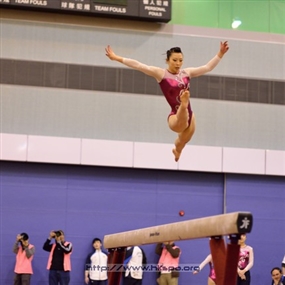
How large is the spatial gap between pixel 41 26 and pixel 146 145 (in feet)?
13.2

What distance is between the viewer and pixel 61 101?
15234 mm

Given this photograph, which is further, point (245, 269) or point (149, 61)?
point (149, 61)

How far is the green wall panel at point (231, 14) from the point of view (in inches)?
632

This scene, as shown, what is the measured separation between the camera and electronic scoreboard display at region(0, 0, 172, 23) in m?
14.8

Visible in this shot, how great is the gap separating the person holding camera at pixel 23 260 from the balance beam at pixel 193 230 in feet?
19.6

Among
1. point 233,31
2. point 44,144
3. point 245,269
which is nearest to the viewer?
point 245,269

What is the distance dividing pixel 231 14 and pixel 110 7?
3.42m

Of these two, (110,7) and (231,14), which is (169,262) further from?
(231,14)

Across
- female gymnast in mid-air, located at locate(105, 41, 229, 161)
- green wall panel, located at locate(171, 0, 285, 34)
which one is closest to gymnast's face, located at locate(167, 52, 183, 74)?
female gymnast in mid-air, located at locate(105, 41, 229, 161)

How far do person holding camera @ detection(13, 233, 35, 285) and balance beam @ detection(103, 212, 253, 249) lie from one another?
235 inches

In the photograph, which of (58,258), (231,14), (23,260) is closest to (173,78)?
(58,258)

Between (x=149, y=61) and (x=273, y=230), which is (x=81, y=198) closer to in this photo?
(x=149, y=61)

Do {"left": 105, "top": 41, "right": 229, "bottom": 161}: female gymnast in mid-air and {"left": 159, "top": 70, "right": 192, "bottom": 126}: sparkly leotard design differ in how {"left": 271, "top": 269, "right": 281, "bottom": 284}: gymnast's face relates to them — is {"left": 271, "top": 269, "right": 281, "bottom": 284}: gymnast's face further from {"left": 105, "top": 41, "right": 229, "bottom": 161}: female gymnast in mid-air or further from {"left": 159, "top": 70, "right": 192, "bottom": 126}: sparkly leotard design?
{"left": 159, "top": 70, "right": 192, "bottom": 126}: sparkly leotard design

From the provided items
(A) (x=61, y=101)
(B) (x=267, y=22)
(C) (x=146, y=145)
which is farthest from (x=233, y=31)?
(A) (x=61, y=101)
